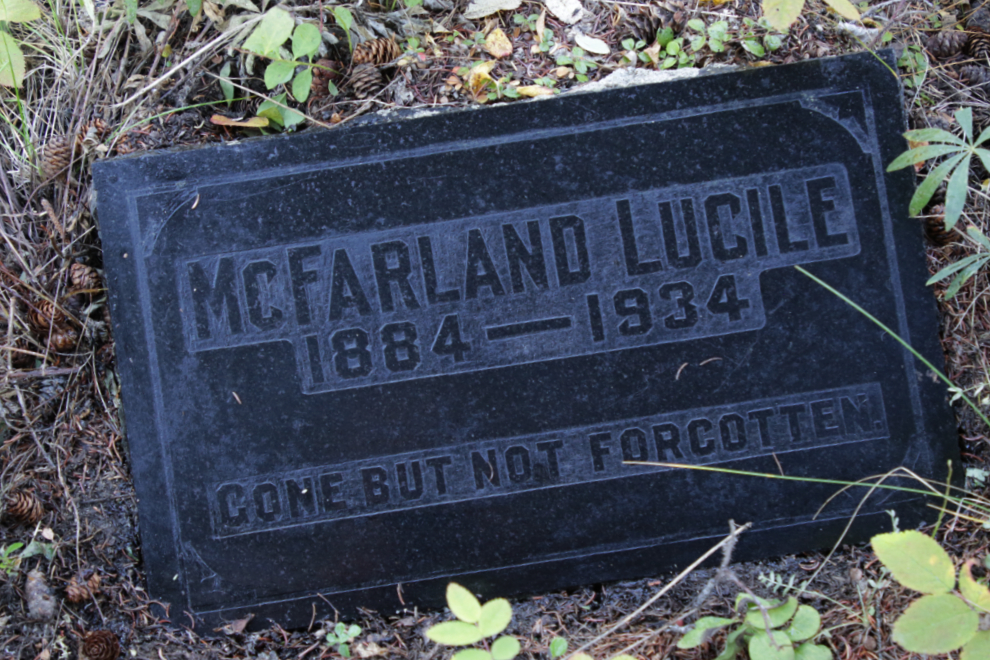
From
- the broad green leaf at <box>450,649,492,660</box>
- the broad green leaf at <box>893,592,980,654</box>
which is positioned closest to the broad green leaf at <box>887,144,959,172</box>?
the broad green leaf at <box>893,592,980,654</box>

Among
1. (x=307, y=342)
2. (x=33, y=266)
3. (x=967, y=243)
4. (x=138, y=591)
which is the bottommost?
(x=138, y=591)

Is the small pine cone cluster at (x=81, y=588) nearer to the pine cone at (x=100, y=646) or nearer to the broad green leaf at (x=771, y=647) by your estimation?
the pine cone at (x=100, y=646)

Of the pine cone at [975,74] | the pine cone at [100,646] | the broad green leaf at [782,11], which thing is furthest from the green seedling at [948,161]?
the pine cone at [100,646]

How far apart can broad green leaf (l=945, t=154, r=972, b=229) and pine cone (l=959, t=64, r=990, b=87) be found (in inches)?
17.0

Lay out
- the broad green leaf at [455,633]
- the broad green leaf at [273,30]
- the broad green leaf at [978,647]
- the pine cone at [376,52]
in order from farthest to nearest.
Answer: the pine cone at [376,52] → the broad green leaf at [273,30] → the broad green leaf at [978,647] → the broad green leaf at [455,633]

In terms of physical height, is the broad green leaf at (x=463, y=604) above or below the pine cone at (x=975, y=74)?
below

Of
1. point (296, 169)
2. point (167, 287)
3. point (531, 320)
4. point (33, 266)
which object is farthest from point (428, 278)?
point (33, 266)

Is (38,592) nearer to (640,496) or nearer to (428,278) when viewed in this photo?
(428,278)

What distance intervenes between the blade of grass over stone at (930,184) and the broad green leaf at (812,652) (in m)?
1.30

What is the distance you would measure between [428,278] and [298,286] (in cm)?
41

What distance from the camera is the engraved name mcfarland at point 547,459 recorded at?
2.12m

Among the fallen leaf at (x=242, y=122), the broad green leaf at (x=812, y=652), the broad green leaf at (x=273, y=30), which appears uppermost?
the broad green leaf at (x=273, y=30)

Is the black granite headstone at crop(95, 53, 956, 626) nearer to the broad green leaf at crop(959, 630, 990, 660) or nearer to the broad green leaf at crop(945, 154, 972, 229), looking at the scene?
the broad green leaf at crop(945, 154, 972, 229)

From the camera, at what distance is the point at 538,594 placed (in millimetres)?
2156
